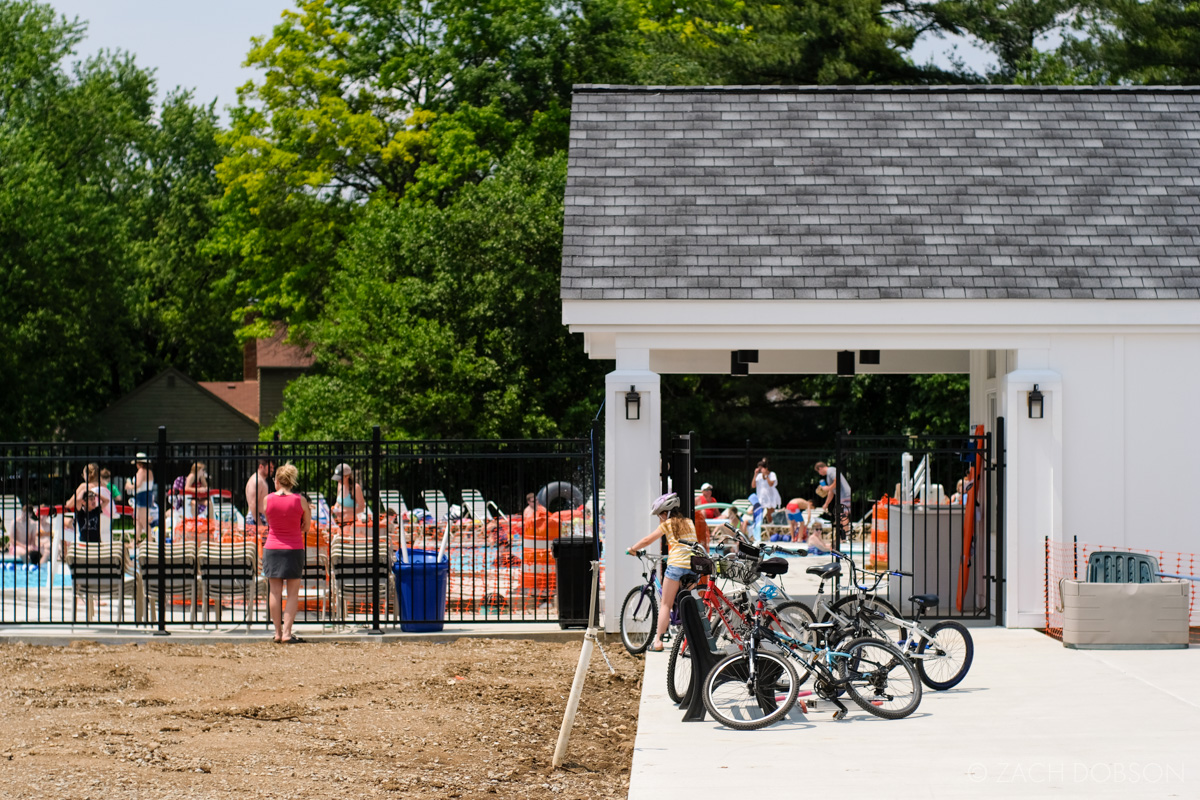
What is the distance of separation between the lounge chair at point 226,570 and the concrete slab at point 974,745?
5.39 m

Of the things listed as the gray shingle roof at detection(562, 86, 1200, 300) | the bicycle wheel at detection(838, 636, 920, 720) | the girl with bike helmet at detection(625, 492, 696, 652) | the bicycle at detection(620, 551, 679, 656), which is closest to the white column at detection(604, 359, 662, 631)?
the bicycle at detection(620, 551, 679, 656)

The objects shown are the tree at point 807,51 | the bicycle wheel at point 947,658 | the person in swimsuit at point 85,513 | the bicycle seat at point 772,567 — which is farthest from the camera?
the tree at point 807,51

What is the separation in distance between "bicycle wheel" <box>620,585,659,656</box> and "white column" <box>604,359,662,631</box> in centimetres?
39

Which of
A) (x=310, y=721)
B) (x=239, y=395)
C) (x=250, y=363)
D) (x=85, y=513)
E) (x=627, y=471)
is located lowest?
(x=310, y=721)

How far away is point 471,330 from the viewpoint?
1240 inches

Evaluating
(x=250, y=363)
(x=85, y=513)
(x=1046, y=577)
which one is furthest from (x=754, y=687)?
(x=250, y=363)

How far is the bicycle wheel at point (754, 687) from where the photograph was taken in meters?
8.98

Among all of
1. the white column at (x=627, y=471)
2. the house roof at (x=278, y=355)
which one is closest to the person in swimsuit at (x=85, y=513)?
the white column at (x=627, y=471)

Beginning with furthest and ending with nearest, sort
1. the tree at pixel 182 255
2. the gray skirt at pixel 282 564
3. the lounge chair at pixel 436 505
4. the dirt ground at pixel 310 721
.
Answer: the tree at pixel 182 255, the lounge chair at pixel 436 505, the gray skirt at pixel 282 564, the dirt ground at pixel 310 721

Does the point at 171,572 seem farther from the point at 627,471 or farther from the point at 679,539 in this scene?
the point at 679,539

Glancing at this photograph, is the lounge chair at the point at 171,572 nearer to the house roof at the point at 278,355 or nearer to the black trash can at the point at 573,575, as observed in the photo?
the black trash can at the point at 573,575

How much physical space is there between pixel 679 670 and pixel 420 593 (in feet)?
15.1

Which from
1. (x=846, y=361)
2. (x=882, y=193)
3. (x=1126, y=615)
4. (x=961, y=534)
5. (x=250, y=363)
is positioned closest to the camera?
(x=1126, y=615)

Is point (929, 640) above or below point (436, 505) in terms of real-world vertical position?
below
